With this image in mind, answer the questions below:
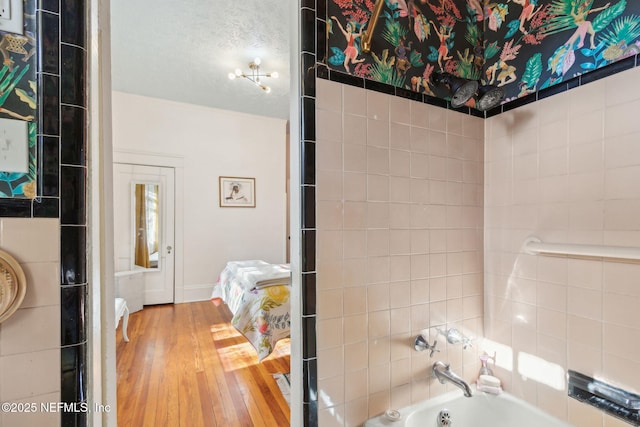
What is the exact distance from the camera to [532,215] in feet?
4.18

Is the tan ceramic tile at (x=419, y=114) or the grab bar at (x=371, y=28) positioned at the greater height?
the grab bar at (x=371, y=28)

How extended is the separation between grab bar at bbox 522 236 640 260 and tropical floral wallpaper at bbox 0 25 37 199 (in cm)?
186

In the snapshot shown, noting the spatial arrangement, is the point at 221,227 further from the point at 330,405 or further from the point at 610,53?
the point at 610,53

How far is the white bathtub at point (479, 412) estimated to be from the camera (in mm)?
1159

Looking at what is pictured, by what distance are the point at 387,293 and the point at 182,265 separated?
11.8ft

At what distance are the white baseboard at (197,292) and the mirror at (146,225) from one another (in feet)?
1.81

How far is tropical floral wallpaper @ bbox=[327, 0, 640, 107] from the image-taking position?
1.04 m

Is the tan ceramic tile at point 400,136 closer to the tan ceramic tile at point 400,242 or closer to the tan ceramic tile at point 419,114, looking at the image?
the tan ceramic tile at point 419,114

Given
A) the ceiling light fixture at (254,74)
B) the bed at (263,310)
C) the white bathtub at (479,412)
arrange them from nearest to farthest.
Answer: the white bathtub at (479,412), the bed at (263,310), the ceiling light fixture at (254,74)

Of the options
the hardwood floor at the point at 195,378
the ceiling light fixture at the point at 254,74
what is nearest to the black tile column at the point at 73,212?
the hardwood floor at the point at 195,378

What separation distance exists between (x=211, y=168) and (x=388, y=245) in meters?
3.64

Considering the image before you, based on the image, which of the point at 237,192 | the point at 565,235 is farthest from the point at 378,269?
the point at 237,192

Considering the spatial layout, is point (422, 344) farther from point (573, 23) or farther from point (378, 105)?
point (573, 23)

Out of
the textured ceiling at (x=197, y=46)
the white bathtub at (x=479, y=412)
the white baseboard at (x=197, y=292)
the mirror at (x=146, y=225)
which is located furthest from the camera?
the white baseboard at (x=197, y=292)
